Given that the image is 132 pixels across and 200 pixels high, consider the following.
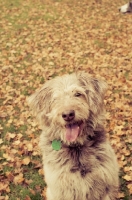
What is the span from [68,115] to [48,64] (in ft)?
20.0

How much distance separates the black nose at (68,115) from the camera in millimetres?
3544

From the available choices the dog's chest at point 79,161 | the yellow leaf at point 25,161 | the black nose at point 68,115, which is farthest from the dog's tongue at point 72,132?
the yellow leaf at point 25,161

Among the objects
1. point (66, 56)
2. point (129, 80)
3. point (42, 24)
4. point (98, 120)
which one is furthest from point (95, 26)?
point (98, 120)

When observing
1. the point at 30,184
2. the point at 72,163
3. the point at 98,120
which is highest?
the point at 98,120

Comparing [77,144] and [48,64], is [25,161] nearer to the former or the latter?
[77,144]

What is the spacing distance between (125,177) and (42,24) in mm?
9304

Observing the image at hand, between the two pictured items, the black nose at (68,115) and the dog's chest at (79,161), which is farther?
the dog's chest at (79,161)

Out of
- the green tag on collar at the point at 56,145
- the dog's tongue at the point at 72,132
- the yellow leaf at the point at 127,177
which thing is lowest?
the yellow leaf at the point at 127,177

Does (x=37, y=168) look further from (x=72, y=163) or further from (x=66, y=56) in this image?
(x=66, y=56)

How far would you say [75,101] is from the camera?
371 centimetres

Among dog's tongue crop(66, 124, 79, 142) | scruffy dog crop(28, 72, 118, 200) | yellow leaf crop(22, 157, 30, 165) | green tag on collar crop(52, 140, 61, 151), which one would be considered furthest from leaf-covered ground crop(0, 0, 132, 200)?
dog's tongue crop(66, 124, 79, 142)

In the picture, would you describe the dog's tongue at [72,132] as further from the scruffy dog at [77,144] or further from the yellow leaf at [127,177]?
the yellow leaf at [127,177]

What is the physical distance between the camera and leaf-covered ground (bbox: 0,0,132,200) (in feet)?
18.3

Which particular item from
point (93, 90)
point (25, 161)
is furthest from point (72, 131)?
point (25, 161)
